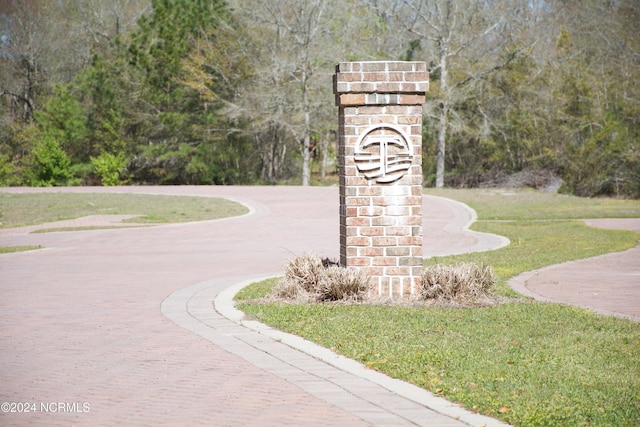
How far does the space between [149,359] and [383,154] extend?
13.1 ft

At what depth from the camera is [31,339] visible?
802 centimetres

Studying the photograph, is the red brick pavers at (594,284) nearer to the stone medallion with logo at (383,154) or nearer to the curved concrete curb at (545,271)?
the curved concrete curb at (545,271)

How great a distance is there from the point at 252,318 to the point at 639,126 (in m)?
29.1

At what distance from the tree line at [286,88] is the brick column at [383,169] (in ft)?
92.9

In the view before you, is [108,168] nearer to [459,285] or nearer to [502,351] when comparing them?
[459,285]

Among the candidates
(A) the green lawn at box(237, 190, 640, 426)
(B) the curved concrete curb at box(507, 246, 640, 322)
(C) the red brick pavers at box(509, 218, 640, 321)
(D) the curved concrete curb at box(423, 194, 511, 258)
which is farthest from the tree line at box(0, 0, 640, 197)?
(A) the green lawn at box(237, 190, 640, 426)

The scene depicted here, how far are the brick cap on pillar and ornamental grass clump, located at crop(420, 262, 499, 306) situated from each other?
203 centimetres

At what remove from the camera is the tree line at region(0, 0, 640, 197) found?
39938mm

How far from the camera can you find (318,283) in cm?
984

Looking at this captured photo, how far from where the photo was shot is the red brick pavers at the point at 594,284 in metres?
10.0

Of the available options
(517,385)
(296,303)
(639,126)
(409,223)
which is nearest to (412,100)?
(409,223)

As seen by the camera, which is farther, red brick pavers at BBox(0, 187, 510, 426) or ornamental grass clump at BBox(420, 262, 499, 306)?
ornamental grass clump at BBox(420, 262, 499, 306)

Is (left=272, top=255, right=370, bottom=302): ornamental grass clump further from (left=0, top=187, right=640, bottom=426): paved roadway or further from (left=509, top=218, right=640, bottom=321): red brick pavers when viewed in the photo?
(left=509, top=218, right=640, bottom=321): red brick pavers

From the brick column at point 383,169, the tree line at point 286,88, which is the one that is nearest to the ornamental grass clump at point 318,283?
the brick column at point 383,169
